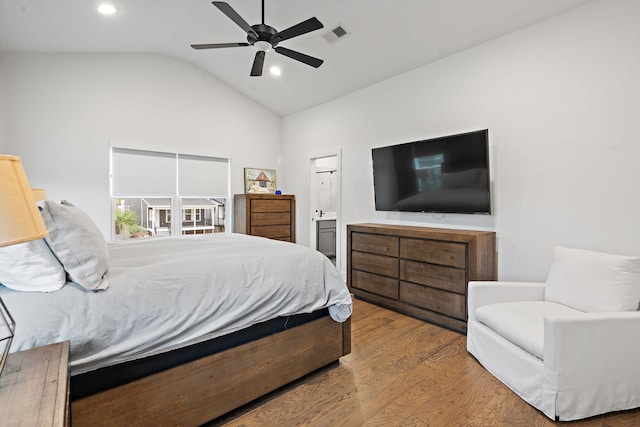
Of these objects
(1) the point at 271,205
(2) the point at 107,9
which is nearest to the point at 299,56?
(2) the point at 107,9

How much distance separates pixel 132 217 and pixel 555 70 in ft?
16.4

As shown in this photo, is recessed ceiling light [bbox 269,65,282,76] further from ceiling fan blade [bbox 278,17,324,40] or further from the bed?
the bed

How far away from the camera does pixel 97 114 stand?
3928 mm

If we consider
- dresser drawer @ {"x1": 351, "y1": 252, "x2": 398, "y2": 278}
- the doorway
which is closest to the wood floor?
dresser drawer @ {"x1": 351, "y1": 252, "x2": 398, "y2": 278}

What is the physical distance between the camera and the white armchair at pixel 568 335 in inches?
69.4

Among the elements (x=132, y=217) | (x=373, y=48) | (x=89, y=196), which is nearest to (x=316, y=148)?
(x=373, y=48)

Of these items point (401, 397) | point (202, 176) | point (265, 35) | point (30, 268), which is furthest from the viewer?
point (202, 176)

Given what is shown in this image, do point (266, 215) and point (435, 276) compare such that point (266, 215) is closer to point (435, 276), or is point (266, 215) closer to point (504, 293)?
point (435, 276)

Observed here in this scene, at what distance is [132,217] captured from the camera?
14.1 ft

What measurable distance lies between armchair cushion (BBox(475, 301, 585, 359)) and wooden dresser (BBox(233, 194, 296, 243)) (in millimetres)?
3344

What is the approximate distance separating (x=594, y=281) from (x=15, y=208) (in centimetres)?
303

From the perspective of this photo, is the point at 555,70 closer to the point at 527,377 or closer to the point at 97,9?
the point at 527,377

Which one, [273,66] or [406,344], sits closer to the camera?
[406,344]

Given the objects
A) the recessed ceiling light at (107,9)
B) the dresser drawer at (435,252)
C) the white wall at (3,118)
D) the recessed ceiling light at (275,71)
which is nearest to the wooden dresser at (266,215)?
the recessed ceiling light at (275,71)
